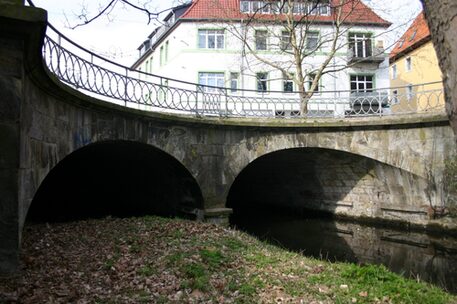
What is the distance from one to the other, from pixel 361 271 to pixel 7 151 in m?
4.74

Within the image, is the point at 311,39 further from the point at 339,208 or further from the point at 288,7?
the point at 339,208

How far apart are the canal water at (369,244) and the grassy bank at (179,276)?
2759mm

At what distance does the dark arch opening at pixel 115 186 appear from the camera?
11.2 metres

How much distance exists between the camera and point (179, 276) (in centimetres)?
532

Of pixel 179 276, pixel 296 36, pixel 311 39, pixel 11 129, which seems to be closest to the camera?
pixel 11 129

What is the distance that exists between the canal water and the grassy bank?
2.76 m

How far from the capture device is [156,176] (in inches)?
501

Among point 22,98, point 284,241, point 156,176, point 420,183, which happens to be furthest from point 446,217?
point 22,98

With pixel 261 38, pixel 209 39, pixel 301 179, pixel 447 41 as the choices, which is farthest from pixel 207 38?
pixel 447 41

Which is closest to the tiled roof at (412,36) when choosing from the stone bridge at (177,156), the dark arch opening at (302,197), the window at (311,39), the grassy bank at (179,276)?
the window at (311,39)

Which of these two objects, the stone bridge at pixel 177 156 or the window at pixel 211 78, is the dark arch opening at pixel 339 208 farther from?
the window at pixel 211 78

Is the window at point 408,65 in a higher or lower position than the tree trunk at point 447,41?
higher

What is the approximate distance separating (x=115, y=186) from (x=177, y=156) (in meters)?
5.58

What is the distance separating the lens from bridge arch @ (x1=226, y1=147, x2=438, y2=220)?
12.0 metres
